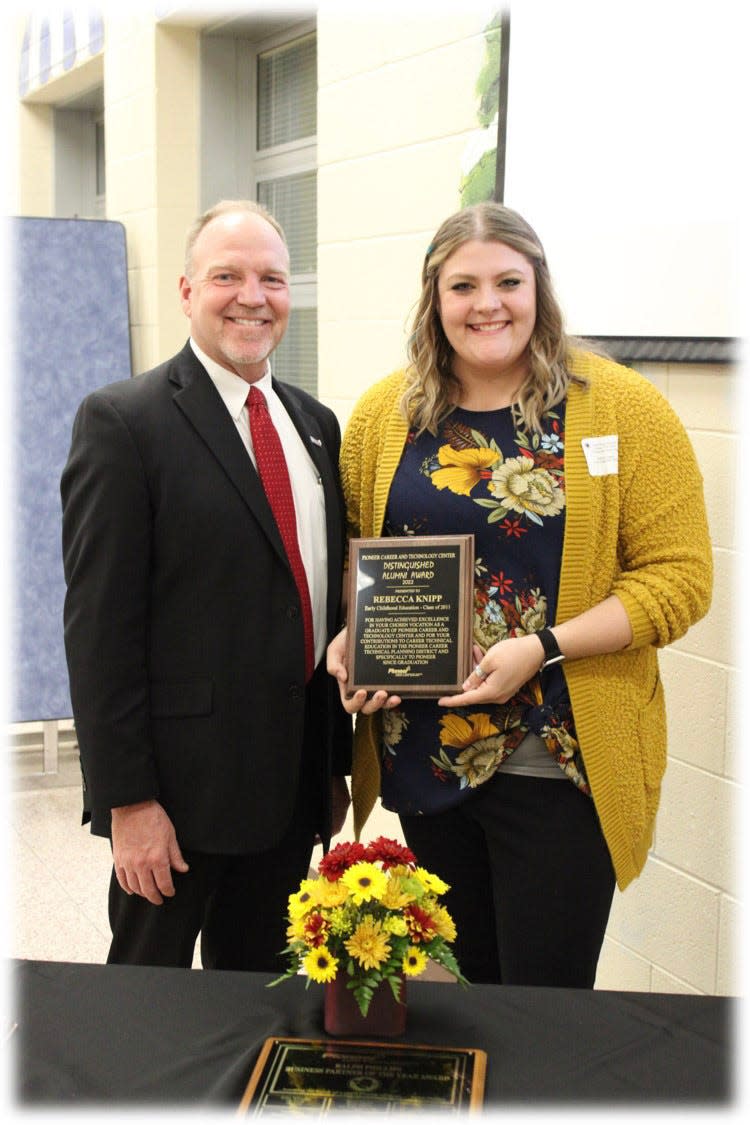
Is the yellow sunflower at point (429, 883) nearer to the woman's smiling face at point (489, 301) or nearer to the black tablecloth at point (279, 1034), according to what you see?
the black tablecloth at point (279, 1034)

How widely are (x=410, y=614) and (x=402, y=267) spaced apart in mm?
1614

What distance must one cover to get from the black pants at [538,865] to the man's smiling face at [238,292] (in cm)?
82

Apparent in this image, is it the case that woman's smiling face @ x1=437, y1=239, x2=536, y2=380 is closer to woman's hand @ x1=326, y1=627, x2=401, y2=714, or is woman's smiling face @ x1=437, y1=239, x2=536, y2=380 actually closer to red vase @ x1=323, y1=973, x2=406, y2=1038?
woman's hand @ x1=326, y1=627, x2=401, y2=714

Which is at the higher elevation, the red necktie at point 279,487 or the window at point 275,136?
the window at point 275,136

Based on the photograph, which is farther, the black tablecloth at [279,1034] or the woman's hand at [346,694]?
the woman's hand at [346,694]

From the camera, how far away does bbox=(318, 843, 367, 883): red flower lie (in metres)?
1.38

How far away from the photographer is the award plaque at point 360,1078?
48.0 inches

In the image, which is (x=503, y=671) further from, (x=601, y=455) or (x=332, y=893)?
(x=332, y=893)

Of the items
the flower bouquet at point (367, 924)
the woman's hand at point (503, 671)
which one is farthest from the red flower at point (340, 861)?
the woman's hand at point (503, 671)

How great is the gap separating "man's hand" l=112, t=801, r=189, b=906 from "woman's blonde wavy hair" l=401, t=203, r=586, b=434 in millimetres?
758

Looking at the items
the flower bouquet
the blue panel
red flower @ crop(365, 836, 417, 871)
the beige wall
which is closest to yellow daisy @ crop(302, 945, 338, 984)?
the flower bouquet

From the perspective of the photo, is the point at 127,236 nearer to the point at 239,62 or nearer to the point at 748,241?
the point at 239,62

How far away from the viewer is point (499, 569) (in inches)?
75.8

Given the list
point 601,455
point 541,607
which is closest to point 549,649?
point 541,607
